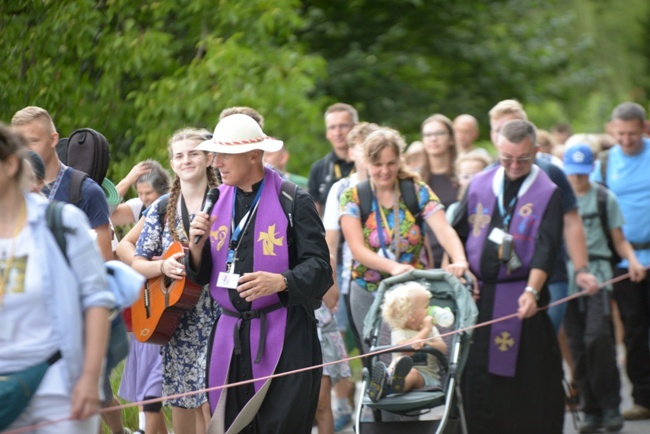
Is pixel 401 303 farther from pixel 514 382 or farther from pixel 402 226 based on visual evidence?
pixel 514 382

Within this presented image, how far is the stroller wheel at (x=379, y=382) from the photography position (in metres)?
7.11

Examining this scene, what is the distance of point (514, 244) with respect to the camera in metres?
8.27

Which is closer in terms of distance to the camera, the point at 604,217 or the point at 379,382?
the point at 379,382

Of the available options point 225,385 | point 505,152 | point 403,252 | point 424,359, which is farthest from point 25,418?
point 505,152

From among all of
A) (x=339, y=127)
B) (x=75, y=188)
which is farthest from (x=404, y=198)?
(x=339, y=127)

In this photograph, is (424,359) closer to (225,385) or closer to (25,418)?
(225,385)

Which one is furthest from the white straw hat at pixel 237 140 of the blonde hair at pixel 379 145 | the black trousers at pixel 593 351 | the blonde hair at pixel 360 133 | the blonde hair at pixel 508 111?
the black trousers at pixel 593 351

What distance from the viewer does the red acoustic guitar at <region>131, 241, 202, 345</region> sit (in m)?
7.03

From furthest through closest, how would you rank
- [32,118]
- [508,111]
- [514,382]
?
[508,111]
[514,382]
[32,118]

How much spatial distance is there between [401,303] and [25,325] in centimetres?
341

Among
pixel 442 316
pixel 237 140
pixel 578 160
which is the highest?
pixel 578 160

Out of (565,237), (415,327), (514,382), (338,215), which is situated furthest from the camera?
(565,237)

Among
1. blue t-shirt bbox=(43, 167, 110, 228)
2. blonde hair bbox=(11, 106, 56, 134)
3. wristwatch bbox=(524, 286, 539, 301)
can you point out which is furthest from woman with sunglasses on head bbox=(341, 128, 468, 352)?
blonde hair bbox=(11, 106, 56, 134)

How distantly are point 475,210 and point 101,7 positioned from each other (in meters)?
Result: 4.22
